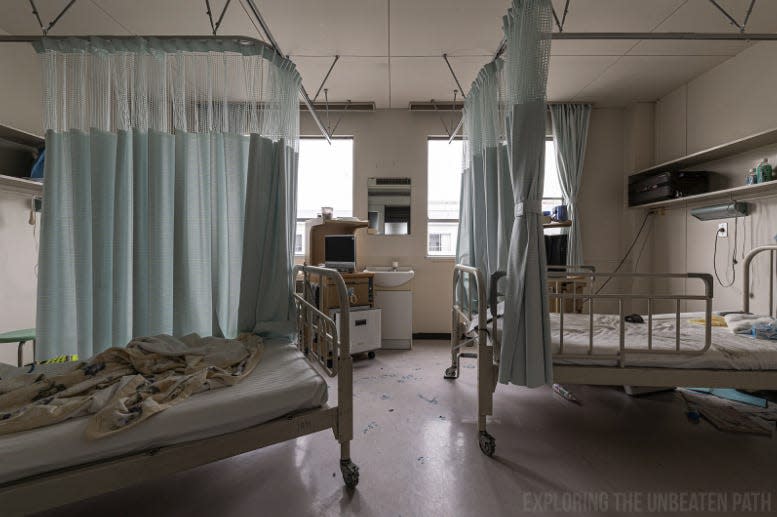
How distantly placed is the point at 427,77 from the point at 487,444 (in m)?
3.36

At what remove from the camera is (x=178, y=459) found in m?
1.19

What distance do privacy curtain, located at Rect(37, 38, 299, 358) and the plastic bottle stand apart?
3797 mm

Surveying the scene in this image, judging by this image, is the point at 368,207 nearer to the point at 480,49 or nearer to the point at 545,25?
the point at 480,49

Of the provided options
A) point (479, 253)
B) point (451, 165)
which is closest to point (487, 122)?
point (479, 253)

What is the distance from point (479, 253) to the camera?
2.73m

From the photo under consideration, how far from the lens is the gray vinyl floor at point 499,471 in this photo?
1437 mm

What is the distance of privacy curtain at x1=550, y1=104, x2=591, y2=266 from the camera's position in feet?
12.8

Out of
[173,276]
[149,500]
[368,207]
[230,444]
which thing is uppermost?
[368,207]

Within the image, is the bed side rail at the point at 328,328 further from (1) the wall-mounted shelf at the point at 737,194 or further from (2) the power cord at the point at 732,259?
(2) the power cord at the point at 732,259

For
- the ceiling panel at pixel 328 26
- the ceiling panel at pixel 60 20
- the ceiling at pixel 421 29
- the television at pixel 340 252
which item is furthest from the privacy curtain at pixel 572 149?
the ceiling panel at pixel 60 20

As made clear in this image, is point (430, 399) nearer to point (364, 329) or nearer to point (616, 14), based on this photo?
point (364, 329)

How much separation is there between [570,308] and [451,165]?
226 cm

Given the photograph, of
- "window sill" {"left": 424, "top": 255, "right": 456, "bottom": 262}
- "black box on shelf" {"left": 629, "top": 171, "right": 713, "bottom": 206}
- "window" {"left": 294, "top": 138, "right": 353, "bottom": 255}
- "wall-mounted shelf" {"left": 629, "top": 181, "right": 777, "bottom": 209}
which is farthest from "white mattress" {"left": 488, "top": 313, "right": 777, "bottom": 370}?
"window" {"left": 294, "top": 138, "right": 353, "bottom": 255}

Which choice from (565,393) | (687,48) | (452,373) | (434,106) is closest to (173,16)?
(434,106)
